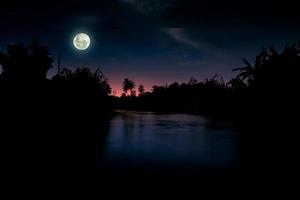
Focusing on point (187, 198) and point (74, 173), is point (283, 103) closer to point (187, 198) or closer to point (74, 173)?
point (187, 198)

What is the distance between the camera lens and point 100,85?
3147 centimetres

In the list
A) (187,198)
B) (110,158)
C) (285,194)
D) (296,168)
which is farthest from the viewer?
(110,158)

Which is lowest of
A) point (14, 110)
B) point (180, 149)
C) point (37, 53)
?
point (180, 149)

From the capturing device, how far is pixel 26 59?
106 ft

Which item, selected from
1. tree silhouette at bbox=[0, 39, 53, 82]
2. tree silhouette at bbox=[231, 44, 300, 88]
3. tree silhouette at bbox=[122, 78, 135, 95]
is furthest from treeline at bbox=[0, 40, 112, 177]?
tree silhouette at bbox=[122, 78, 135, 95]

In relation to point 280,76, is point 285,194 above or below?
below

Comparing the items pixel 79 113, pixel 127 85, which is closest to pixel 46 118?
pixel 79 113

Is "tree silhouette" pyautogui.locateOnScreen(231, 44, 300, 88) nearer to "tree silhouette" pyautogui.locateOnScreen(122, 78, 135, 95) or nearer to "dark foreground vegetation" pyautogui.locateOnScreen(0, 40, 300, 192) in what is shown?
"dark foreground vegetation" pyautogui.locateOnScreen(0, 40, 300, 192)

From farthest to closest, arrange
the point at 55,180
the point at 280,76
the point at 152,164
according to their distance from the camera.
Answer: the point at 280,76, the point at 152,164, the point at 55,180

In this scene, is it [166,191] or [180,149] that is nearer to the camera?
[166,191]

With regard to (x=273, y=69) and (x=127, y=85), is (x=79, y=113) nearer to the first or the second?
(x=273, y=69)

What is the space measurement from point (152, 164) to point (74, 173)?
2.21 m

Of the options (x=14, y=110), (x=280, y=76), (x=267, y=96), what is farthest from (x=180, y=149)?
(x=14, y=110)

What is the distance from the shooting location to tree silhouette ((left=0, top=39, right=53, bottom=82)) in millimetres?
30625
